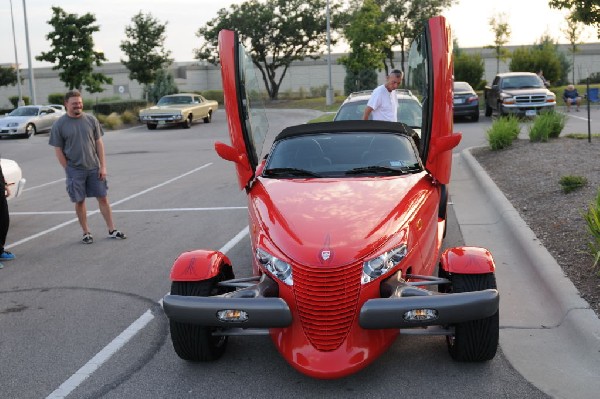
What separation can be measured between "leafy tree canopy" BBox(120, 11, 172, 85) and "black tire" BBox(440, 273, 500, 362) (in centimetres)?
4547

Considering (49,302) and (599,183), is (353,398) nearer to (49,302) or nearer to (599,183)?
(49,302)

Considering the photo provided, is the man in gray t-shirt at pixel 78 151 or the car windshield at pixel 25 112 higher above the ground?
the car windshield at pixel 25 112

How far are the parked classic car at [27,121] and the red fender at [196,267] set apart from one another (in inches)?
1065

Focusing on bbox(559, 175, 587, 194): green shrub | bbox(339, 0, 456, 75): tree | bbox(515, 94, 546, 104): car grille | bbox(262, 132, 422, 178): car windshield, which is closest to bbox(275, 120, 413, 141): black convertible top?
bbox(262, 132, 422, 178): car windshield

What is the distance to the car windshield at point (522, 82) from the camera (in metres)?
25.2

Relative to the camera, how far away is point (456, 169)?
13.6 metres

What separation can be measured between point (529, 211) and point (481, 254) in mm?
4192

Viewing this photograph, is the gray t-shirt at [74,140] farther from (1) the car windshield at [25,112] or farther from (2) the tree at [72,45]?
(2) the tree at [72,45]

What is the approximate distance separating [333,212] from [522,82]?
73.7ft

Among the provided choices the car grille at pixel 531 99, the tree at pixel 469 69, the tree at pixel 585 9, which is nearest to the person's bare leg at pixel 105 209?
the tree at pixel 585 9

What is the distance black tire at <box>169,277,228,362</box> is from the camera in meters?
4.68

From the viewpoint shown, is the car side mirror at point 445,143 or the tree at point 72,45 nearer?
the car side mirror at point 445,143

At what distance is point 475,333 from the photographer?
448 centimetres

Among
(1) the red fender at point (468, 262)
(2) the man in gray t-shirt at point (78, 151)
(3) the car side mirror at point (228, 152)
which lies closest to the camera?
(1) the red fender at point (468, 262)
